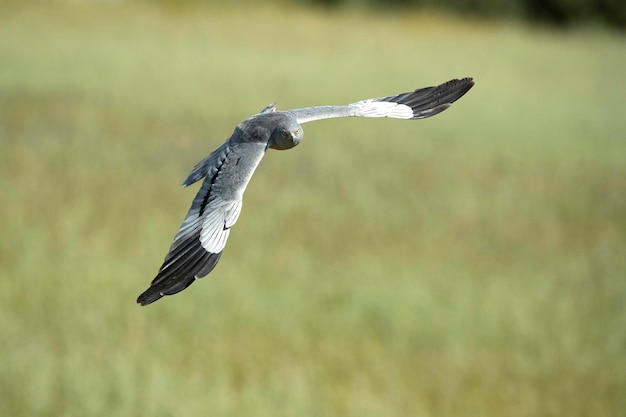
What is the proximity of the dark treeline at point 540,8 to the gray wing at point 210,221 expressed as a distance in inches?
1000

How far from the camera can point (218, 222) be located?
1.50ft

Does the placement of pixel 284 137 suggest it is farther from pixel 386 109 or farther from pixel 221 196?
pixel 386 109

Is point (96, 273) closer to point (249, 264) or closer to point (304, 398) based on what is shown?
point (249, 264)

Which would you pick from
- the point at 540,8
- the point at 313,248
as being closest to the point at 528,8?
the point at 540,8

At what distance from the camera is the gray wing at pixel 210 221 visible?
43 cm

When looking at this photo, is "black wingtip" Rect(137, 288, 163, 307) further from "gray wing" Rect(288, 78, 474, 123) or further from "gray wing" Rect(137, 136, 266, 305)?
"gray wing" Rect(288, 78, 474, 123)

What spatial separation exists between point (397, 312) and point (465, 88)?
7.25 m

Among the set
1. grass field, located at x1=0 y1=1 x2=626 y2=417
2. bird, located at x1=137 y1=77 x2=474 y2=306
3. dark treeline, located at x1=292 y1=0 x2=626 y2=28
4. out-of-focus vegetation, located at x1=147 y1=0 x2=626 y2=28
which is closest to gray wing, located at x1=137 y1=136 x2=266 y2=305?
bird, located at x1=137 y1=77 x2=474 y2=306

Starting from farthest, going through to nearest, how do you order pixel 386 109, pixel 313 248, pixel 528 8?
1. pixel 528 8
2. pixel 313 248
3. pixel 386 109

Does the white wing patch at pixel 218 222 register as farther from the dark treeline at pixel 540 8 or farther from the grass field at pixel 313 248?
the dark treeline at pixel 540 8

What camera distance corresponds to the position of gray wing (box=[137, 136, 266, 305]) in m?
0.43

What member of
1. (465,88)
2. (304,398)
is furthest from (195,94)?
(465,88)

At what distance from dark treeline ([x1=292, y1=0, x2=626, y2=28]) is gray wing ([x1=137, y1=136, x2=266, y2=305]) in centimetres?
2539

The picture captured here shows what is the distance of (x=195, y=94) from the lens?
15.2 meters
